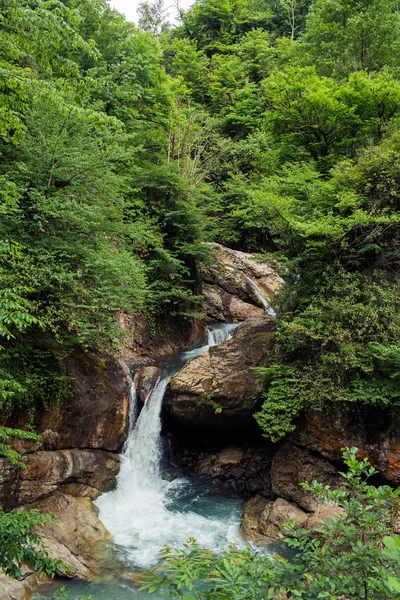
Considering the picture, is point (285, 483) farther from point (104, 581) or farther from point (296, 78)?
point (296, 78)

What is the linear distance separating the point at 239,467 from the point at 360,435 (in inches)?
133

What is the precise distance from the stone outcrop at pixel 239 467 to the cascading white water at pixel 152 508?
1.87 feet

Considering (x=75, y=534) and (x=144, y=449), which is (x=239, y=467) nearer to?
(x=144, y=449)

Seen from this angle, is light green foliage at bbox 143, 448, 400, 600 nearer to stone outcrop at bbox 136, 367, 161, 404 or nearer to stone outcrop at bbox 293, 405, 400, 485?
stone outcrop at bbox 293, 405, 400, 485

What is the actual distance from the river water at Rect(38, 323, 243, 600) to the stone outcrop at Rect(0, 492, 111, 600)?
0.28 metres

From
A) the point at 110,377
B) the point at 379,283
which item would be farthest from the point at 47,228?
the point at 379,283

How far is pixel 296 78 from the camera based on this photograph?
37.8 feet

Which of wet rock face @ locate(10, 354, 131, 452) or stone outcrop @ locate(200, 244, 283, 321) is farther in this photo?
stone outcrop @ locate(200, 244, 283, 321)

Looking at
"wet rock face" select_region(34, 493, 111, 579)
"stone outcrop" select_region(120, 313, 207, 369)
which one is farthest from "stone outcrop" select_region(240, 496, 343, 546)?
"stone outcrop" select_region(120, 313, 207, 369)

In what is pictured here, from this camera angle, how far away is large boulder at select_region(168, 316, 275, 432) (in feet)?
31.4

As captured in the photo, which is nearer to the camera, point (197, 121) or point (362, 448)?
point (362, 448)

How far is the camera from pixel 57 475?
8.09 metres

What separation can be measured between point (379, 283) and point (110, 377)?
23.0ft

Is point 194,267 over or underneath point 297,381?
over
